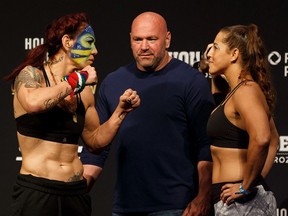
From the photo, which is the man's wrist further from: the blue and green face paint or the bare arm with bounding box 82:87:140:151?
the blue and green face paint

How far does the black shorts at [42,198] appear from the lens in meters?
3.24

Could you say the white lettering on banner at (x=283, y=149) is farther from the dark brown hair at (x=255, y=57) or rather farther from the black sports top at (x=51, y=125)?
the black sports top at (x=51, y=125)

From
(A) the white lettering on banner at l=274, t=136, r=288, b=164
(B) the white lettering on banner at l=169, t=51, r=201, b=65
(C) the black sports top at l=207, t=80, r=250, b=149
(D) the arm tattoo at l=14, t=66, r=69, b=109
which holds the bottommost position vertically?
(A) the white lettering on banner at l=274, t=136, r=288, b=164

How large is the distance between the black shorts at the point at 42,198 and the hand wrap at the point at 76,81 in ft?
1.29

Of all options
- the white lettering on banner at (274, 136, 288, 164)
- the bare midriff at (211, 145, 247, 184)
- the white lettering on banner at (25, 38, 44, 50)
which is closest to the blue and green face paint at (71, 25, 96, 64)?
the bare midriff at (211, 145, 247, 184)

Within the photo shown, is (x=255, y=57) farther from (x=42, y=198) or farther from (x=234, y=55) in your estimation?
(x=42, y=198)

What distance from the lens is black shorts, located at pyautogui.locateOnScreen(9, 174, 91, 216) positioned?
3240 mm

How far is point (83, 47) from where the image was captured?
3496 mm

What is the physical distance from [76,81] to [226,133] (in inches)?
26.1

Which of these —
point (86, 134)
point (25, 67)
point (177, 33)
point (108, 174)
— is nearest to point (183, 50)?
point (177, 33)

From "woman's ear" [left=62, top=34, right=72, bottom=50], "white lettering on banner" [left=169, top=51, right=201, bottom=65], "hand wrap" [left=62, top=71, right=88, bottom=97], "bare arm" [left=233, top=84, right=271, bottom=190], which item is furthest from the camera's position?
"white lettering on banner" [left=169, top=51, right=201, bottom=65]

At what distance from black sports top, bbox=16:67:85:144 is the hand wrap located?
13 cm

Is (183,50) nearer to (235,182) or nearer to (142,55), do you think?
(142,55)

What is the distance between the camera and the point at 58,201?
328 cm
